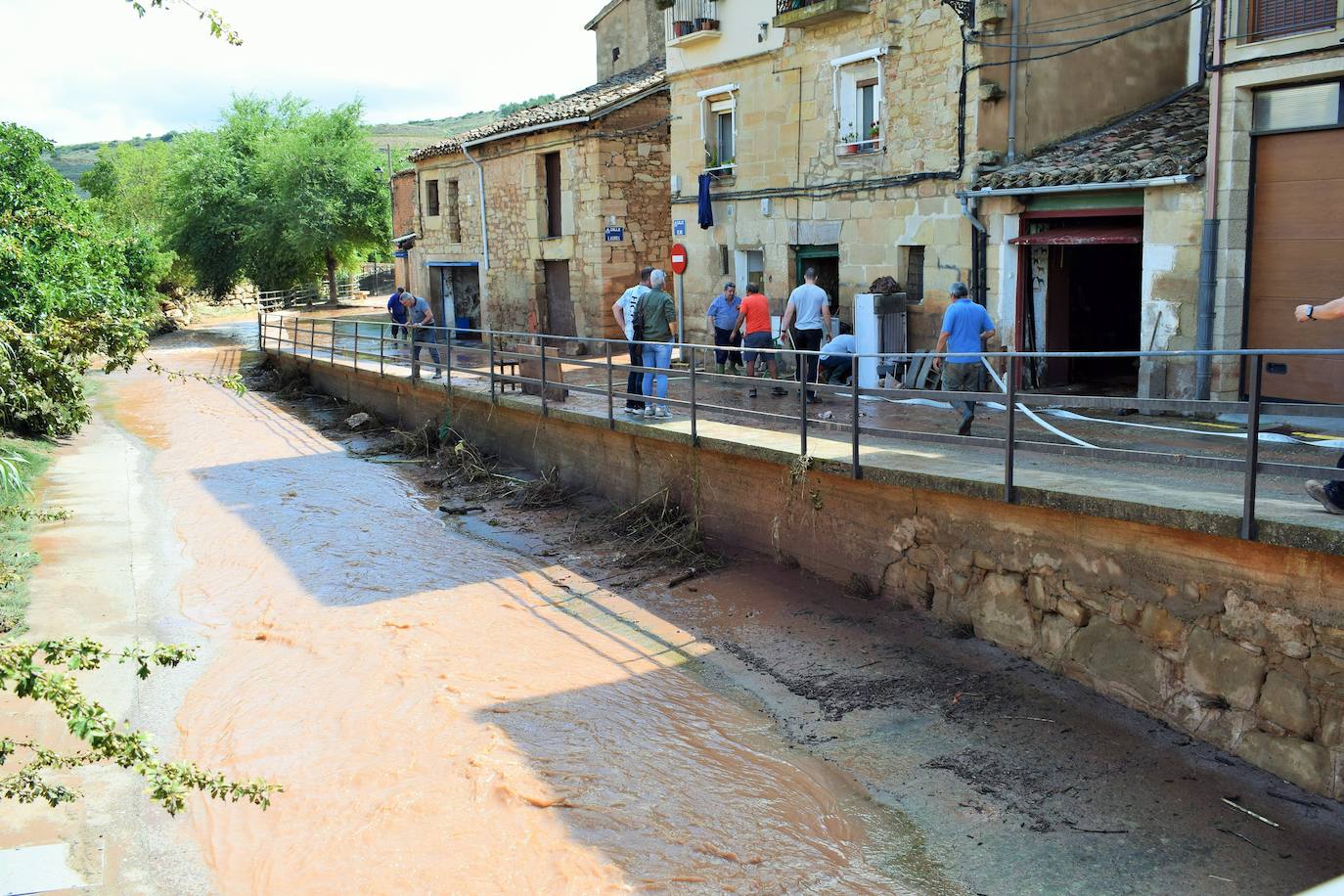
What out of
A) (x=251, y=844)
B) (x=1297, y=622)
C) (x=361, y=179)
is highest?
(x=361, y=179)

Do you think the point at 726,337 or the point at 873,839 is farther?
the point at 726,337

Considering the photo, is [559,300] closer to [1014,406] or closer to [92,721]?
[1014,406]

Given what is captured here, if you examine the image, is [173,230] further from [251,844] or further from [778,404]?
[251,844]

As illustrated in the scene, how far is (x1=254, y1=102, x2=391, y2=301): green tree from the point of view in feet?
134

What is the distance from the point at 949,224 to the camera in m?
15.2

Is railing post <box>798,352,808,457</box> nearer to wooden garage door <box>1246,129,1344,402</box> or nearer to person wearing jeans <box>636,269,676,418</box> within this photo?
person wearing jeans <box>636,269,676,418</box>

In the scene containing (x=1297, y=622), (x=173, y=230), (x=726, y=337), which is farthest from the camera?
(x=173, y=230)

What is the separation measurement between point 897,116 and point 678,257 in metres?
4.80

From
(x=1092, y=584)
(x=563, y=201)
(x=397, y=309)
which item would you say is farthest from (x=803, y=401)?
(x=563, y=201)

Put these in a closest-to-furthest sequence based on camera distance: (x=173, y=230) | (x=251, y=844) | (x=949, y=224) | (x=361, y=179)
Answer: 1. (x=251, y=844)
2. (x=949, y=224)
3. (x=361, y=179)
4. (x=173, y=230)

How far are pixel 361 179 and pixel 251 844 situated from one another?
125 ft

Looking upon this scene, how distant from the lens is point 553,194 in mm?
25672

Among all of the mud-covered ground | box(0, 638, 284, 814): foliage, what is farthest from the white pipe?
box(0, 638, 284, 814): foliage

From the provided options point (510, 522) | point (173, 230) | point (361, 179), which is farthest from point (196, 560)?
point (173, 230)
